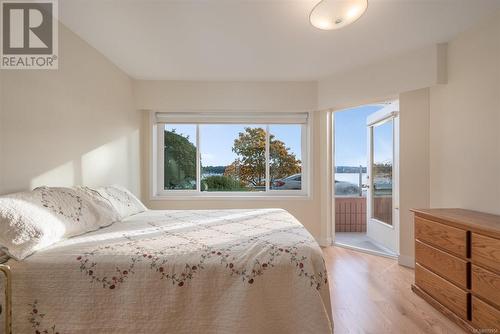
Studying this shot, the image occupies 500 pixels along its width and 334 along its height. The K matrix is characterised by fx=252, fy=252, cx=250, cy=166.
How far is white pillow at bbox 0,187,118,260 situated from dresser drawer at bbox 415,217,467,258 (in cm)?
255

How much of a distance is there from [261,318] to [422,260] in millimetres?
1736

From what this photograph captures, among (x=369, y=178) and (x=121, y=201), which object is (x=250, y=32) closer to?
(x=121, y=201)

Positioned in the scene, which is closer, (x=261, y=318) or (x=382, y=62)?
(x=261, y=318)

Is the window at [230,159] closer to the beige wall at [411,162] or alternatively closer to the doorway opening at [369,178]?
the doorway opening at [369,178]

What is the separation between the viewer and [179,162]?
3748 mm

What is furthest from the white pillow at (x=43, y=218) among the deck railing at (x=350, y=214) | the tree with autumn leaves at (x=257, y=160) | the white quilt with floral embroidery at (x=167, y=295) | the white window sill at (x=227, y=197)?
the deck railing at (x=350, y=214)

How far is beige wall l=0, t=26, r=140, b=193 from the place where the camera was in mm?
1694

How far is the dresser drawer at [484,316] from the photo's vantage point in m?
1.55

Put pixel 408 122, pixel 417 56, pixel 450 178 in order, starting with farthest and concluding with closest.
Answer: pixel 408 122 < pixel 417 56 < pixel 450 178

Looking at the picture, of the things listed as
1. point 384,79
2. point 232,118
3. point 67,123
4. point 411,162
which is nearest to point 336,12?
point 384,79

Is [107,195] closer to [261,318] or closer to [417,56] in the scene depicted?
[261,318]

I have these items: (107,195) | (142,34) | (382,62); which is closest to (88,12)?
(142,34)

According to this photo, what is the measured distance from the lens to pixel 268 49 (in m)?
2.54

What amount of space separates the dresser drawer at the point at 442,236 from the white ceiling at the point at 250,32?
169 centimetres
